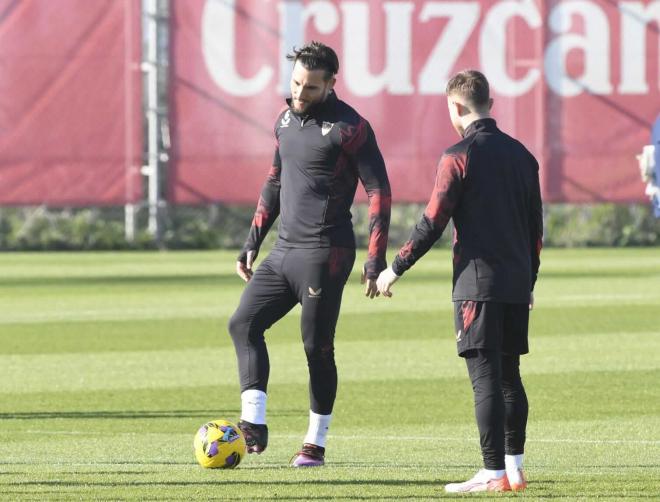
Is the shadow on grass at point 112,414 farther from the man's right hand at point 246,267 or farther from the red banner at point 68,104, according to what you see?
the red banner at point 68,104

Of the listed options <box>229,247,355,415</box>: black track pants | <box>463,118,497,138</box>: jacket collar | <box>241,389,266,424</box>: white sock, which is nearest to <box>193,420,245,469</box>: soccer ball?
<box>241,389,266,424</box>: white sock

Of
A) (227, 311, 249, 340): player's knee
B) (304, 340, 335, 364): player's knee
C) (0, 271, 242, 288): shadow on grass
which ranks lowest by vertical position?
(0, 271, 242, 288): shadow on grass

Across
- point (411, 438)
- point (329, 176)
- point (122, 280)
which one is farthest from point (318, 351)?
point (122, 280)

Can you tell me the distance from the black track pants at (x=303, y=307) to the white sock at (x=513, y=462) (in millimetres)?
1280

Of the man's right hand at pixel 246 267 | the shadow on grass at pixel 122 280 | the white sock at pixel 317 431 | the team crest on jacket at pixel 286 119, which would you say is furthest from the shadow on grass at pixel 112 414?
the shadow on grass at pixel 122 280

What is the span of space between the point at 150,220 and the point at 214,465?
87.9 feet

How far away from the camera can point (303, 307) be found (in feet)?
29.7

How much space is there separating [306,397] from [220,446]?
4102 millimetres

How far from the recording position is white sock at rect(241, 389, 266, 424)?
9180 millimetres

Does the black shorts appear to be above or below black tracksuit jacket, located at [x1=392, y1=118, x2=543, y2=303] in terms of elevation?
below

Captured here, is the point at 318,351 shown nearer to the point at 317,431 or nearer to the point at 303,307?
the point at 303,307

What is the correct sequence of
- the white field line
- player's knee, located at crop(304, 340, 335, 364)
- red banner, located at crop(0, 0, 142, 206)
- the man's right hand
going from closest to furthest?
player's knee, located at crop(304, 340, 335, 364), the man's right hand, the white field line, red banner, located at crop(0, 0, 142, 206)

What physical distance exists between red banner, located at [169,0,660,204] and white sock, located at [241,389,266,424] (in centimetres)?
2503

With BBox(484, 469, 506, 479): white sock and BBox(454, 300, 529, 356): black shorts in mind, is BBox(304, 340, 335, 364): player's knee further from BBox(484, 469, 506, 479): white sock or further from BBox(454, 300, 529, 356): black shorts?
BBox(484, 469, 506, 479): white sock
